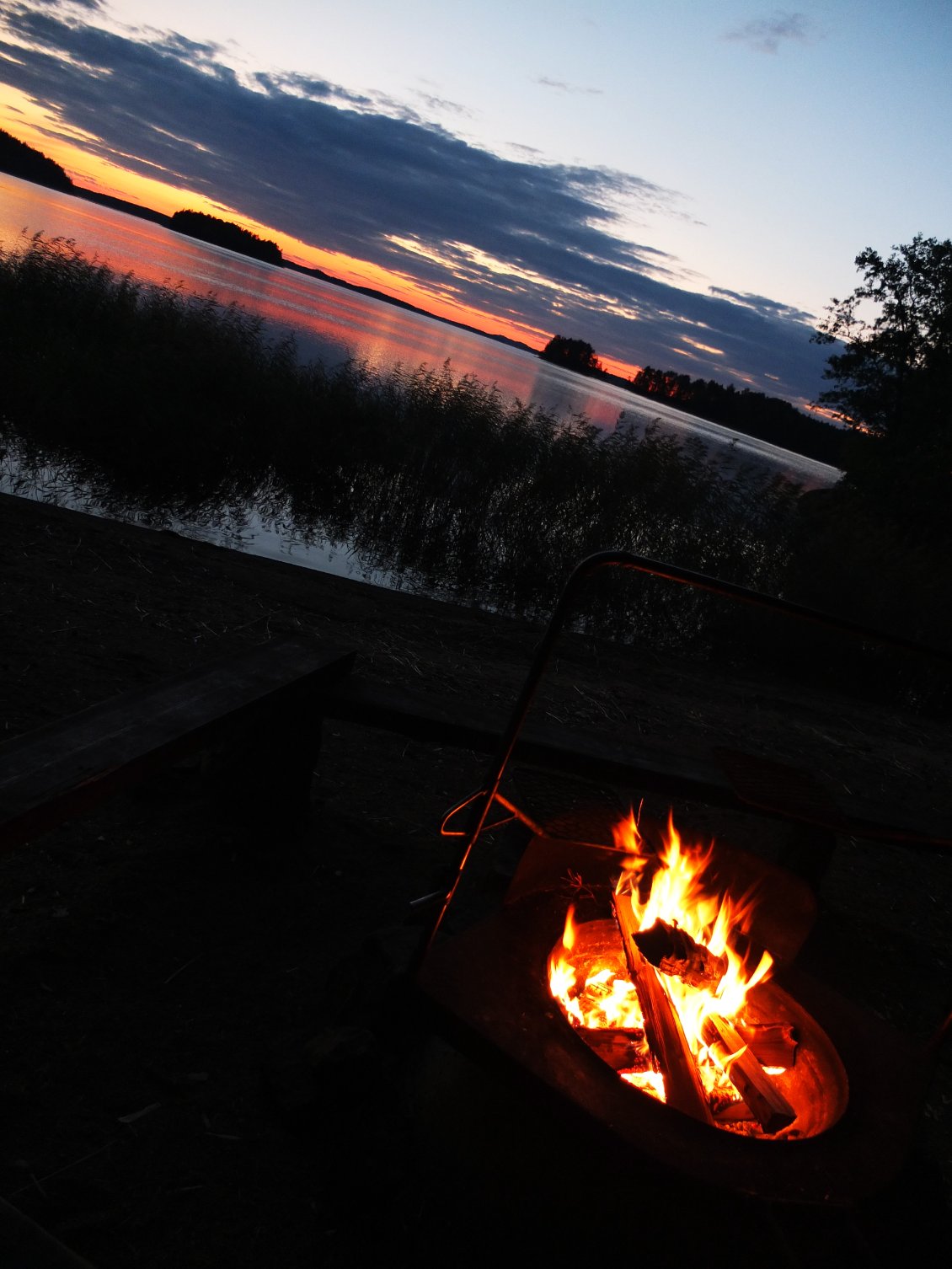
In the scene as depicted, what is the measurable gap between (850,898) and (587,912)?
217 cm

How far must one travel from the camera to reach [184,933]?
7.79ft

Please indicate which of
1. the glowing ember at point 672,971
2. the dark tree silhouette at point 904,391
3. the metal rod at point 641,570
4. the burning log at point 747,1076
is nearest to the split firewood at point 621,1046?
the glowing ember at point 672,971

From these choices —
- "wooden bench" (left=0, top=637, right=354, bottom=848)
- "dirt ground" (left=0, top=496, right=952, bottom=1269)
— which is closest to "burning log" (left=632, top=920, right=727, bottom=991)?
"dirt ground" (left=0, top=496, right=952, bottom=1269)

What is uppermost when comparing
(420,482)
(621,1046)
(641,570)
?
(641,570)

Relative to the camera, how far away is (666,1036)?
1.76 meters

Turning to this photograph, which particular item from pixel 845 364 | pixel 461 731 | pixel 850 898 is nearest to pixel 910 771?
pixel 850 898

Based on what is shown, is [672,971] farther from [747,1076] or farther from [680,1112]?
[680,1112]

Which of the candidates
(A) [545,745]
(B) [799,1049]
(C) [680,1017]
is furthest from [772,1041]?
(A) [545,745]

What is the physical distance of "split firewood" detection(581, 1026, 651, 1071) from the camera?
186cm

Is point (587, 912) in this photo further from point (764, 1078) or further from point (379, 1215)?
point (379, 1215)

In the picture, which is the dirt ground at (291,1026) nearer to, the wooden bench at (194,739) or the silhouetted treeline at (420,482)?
the wooden bench at (194,739)

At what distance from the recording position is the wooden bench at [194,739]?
1653 millimetres

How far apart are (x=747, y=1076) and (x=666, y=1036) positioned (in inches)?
9.1

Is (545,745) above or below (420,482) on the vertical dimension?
above
